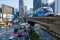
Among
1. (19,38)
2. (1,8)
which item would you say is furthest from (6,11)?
(19,38)

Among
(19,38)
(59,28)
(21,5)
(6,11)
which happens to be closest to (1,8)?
(6,11)

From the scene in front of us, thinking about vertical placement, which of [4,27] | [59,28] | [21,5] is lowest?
[4,27]

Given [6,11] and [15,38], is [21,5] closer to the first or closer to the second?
[6,11]

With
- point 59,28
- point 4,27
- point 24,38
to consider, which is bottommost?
point 24,38

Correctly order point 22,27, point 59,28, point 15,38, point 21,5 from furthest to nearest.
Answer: point 21,5 → point 22,27 → point 15,38 → point 59,28

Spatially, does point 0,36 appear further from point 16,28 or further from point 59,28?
A: point 59,28

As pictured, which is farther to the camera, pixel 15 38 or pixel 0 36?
pixel 0 36

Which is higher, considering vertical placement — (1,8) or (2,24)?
(1,8)

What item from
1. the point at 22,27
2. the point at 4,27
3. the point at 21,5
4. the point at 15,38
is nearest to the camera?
the point at 15,38

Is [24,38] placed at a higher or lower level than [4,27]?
lower
